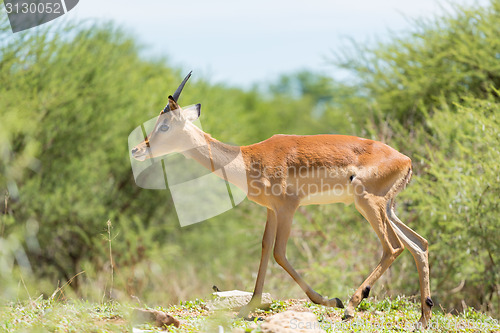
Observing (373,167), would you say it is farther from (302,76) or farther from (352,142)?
(302,76)

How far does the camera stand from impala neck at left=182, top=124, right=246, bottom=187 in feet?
22.0

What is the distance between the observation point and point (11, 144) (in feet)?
52.0

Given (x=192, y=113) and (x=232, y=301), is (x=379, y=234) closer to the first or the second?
(x=232, y=301)

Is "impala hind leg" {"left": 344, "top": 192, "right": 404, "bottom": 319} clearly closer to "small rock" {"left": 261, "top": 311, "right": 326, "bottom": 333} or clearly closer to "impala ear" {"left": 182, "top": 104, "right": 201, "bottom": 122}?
"small rock" {"left": 261, "top": 311, "right": 326, "bottom": 333}

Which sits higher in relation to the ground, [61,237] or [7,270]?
[7,270]

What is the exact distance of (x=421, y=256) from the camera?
669 cm

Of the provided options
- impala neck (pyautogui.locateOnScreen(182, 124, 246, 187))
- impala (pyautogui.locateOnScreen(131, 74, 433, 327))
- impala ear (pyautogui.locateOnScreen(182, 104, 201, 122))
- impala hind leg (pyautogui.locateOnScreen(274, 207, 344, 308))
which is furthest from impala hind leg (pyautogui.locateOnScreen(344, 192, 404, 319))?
impala ear (pyautogui.locateOnScreen(182, 104, 201, 122))

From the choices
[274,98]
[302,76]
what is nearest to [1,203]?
[274,98]

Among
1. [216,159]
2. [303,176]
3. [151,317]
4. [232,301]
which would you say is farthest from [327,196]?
[151,317]

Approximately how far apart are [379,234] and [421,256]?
1.81ft

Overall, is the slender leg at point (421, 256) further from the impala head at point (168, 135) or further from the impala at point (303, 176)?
the impala head at point (168, 135)

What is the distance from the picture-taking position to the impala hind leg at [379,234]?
6418 millimetres

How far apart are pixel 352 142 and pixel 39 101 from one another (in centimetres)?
1094

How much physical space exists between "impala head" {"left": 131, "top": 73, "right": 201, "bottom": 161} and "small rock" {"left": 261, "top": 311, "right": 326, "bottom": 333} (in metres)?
2.10
